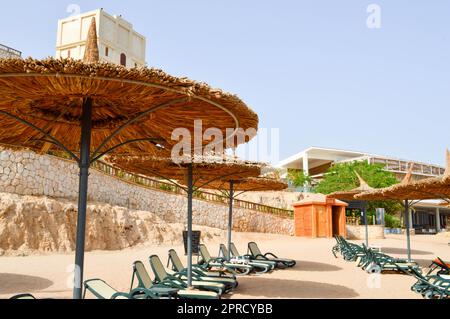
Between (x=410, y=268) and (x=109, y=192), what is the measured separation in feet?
48.9

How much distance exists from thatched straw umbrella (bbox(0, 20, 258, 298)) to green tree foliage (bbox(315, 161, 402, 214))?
1331 inches

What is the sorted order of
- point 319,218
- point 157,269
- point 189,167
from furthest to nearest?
point 319,218, point 189,167, point 157,269

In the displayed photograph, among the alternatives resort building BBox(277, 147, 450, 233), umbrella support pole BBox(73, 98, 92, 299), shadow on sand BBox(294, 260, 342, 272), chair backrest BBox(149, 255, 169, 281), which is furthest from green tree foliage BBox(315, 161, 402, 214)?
umbrella support pole BBox(73, 98, 92, 299)

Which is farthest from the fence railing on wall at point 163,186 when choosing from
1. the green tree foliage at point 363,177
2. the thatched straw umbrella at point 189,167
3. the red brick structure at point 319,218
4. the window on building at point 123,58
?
the window on building at point 123,58

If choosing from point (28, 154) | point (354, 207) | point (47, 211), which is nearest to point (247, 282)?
point (47, 211)

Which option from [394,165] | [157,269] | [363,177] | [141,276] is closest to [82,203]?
[141,276]

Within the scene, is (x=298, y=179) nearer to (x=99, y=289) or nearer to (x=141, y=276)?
(x=141, y=276)

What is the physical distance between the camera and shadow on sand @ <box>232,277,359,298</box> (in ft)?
24.6

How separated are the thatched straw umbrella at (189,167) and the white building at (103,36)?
34.4m

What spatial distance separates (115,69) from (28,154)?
15222mm

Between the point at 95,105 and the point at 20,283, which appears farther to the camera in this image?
the point at 20,283

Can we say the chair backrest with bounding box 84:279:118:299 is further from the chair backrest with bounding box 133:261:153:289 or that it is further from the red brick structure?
the red brick structure

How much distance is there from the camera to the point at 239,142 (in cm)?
526

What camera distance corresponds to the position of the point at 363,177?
3847 cm
